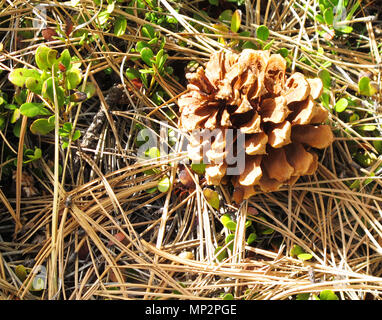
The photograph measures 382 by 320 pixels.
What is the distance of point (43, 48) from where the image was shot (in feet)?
4.80

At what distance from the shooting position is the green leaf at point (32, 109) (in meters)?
1.47

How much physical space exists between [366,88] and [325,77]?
0.16 metres

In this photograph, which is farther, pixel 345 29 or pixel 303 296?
pixel 345 29

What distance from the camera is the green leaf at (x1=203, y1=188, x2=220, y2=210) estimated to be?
1.51 metres

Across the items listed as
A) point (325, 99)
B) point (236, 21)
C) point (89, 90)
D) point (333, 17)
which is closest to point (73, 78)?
point (89, 90)

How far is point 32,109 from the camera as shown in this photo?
4.88 ft

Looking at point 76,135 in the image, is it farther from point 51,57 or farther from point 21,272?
point 21,272

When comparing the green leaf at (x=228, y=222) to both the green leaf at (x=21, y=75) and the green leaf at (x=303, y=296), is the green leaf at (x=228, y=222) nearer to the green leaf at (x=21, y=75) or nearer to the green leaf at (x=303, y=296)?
the green leaf at (x=303, y=296)

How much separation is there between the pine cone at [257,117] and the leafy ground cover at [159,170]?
0.53 feet

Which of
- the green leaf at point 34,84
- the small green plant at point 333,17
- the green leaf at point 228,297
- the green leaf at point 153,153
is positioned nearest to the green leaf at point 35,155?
the green leaf at point 34,84

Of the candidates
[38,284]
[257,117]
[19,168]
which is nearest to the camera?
[257,117]

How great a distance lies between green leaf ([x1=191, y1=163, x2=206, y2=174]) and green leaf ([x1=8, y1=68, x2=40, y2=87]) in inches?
27.8
